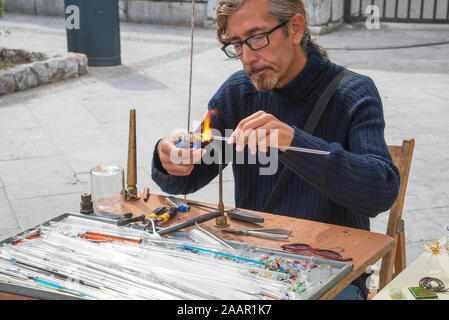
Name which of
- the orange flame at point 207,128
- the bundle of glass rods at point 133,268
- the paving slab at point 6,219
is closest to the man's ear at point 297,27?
the orange flame at point 207,128

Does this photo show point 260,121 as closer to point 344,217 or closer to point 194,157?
point 194,157

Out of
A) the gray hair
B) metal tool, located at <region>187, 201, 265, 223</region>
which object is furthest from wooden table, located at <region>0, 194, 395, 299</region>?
the gray hair

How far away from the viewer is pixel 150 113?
22.6 feet

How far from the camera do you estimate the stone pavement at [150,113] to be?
15.2 ft

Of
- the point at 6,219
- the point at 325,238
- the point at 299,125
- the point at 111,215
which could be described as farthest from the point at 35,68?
the point at 325,238

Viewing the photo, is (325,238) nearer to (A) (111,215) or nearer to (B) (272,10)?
(A) (111,215)

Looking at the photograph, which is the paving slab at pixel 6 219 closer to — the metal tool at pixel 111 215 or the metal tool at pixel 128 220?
the metal tool at pixel 111 215

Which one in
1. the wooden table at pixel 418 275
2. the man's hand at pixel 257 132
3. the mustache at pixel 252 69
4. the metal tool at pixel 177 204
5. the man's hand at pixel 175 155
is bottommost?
the wooden table at pixel 418 275

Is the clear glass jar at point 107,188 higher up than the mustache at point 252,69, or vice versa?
the mustache at point 252,69

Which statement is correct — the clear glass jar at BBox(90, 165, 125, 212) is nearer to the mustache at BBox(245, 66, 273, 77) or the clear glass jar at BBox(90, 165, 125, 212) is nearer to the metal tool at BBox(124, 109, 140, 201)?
the metal tool at BBox(124, 109, 140, 201)

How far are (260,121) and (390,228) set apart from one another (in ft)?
2.91

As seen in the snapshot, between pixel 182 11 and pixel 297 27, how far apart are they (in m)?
10.7

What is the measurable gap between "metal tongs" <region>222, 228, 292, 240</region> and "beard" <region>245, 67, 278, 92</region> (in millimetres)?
577

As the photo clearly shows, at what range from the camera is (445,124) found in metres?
6.33
